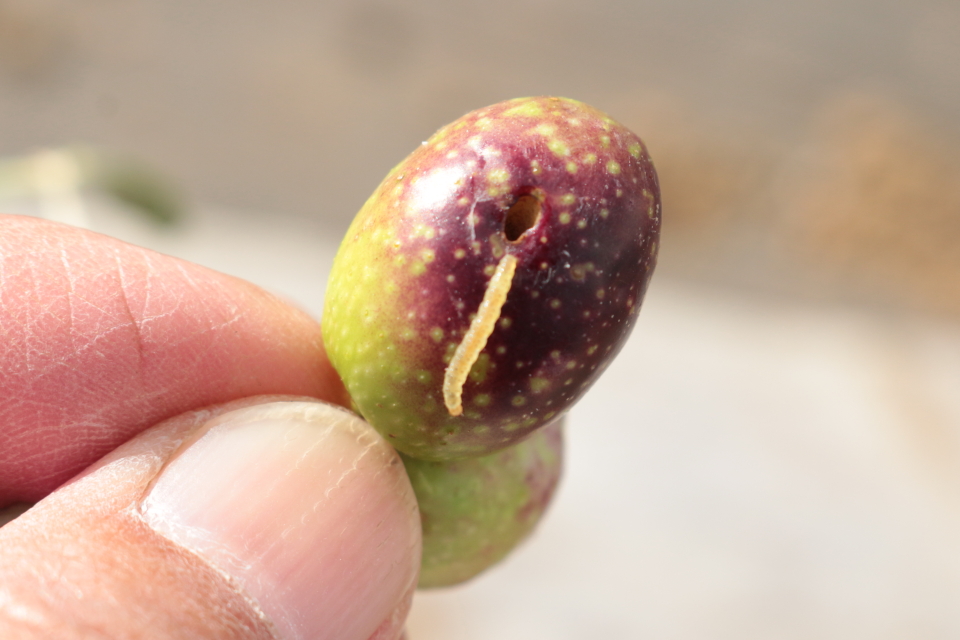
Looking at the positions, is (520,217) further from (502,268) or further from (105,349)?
(105,349)

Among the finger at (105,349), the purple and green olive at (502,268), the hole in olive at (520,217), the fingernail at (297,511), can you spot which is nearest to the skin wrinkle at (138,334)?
the finger at (105,349)

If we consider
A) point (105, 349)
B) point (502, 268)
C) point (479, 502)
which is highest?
point (502, 268)

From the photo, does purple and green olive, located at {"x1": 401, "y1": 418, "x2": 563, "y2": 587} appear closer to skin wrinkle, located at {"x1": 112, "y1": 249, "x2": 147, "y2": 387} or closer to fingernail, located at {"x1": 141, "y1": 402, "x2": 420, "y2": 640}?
fingernail, located at {"x1": 141, "y1": 402, "x2": 420, "y2": 640}

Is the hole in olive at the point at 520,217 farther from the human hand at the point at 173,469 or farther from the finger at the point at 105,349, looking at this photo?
the finger at the point at 105,349

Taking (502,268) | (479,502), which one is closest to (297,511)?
(479,502)

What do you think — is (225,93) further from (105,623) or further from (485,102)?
(105,623)

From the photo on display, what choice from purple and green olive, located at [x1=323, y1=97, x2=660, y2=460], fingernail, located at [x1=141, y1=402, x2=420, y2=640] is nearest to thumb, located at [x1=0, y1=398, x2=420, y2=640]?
fingernail, located at [x1=141, y1=402, x2=420, y2=640]

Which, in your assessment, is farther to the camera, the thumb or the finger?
the finger

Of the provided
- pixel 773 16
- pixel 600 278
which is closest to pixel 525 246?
pixel 600 278
